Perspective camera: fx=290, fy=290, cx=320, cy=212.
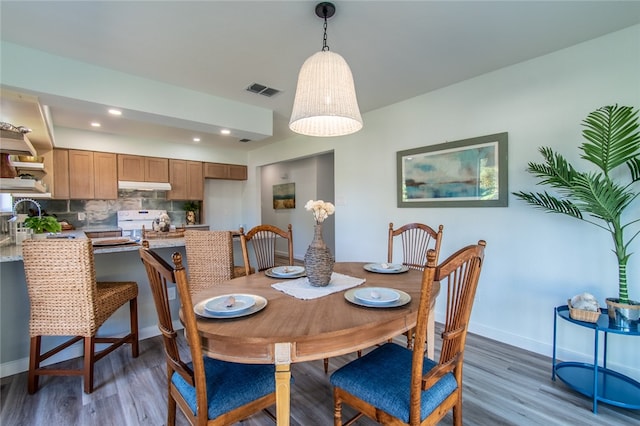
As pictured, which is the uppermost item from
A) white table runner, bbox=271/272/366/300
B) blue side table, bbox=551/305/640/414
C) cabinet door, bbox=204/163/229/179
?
cabinet door, bbox=204/163/229/179

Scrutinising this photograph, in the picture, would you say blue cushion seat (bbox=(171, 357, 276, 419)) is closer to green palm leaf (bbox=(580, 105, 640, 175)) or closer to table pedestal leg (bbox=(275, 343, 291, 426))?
table pedestal leg (bbox=(275, 343, 291, 426))

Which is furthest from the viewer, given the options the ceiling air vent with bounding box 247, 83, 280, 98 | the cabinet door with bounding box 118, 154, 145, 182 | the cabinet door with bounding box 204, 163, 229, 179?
the cabinet door with bounding box 204, 163, 229, 179

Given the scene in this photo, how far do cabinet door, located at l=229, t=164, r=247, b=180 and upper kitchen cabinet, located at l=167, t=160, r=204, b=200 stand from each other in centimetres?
59

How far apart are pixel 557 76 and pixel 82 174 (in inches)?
239

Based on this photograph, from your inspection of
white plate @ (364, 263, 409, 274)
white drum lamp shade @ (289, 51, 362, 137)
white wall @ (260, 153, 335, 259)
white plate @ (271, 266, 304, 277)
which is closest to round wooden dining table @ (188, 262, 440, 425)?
white plate @ (271, 266, 304, 277)

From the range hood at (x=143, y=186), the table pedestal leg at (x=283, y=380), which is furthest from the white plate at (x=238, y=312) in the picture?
the range hood at (x=143, y=186)

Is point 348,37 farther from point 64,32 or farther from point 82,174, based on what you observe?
point 82,174

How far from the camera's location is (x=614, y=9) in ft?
5.90

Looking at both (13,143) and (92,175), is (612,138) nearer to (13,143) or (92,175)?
(13,143)

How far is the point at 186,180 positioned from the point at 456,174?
187 inches

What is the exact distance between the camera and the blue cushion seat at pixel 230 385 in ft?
3.58

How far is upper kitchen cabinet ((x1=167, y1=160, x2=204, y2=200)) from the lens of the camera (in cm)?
540

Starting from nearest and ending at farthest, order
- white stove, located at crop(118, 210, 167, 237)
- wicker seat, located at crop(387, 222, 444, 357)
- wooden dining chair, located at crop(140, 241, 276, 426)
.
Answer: wooden dining chair, located at crop(140, 241, 276, 426), wicker seat, located at crop(387, 222, 444, 357), white stove, located at crop(118, 210, 167, 237)

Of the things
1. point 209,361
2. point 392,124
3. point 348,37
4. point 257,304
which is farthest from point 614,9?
point 209,361
